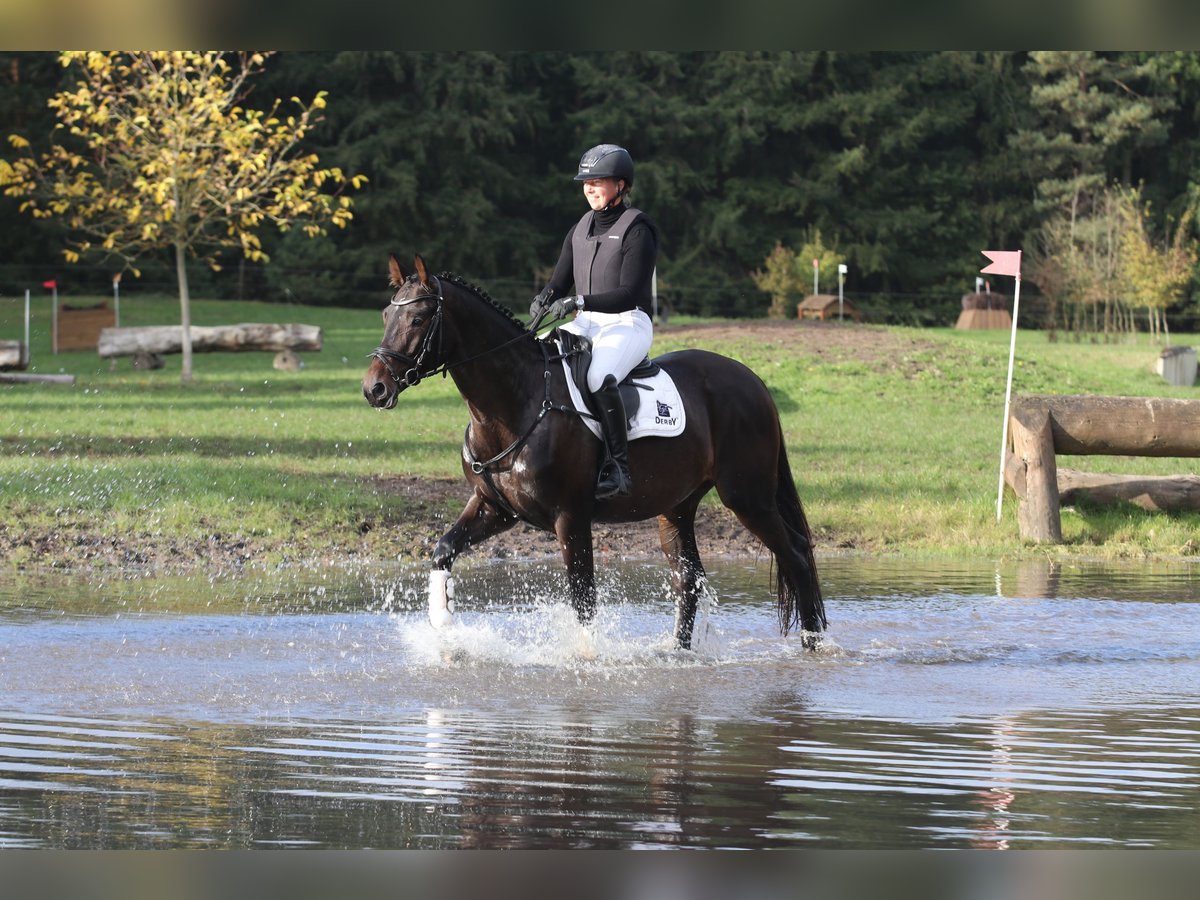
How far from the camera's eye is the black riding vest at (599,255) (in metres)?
9.30

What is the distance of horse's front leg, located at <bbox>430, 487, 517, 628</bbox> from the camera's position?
30.0ft

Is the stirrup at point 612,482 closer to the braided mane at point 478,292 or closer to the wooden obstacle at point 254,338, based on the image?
the braided mane at point 478,292

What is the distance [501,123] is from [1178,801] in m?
49.0

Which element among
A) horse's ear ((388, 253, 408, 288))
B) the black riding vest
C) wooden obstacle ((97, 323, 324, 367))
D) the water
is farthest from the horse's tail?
wooden obstacle ((97, 323, 324, 367))

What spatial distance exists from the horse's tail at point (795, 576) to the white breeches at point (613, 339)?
1384 mm

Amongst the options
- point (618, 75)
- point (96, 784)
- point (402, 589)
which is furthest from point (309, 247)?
point (96, 784)

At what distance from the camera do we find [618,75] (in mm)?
56219

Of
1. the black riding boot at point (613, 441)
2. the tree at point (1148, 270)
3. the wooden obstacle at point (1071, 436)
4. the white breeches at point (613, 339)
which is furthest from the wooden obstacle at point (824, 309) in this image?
the black riding boot at point (613, 441)

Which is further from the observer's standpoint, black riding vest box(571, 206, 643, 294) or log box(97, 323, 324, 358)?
log box(97, 323, 324, 358)

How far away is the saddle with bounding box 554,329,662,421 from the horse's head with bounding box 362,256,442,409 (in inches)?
34.6

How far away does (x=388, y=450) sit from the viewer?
19.3 m

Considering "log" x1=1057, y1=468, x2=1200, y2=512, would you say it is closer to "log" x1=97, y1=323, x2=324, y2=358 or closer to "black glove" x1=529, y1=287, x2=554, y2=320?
"black glove" x1=529, y1=287, x2=554, y2=320

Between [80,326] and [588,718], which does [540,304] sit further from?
[80,326]

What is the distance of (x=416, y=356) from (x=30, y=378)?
67.4 feet
